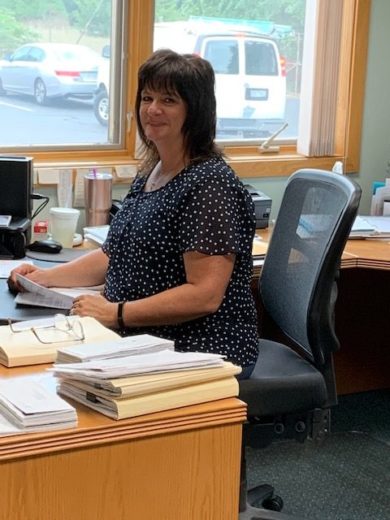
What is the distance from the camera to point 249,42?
3672 millimetres

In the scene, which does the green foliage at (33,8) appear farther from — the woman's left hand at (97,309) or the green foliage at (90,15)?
the woman's left hand at (97,309)

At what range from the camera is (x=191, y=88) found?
224 centimetres

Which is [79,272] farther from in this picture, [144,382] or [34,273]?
[144,382]

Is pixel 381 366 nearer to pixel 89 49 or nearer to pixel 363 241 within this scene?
pixel 363 241

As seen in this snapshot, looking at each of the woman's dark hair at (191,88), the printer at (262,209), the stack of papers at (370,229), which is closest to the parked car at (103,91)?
the printer at (262,209)

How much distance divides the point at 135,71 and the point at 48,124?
1.22ft

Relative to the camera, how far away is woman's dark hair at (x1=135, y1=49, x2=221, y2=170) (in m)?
A: 2.24

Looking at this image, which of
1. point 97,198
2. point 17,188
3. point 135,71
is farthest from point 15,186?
point 135,71

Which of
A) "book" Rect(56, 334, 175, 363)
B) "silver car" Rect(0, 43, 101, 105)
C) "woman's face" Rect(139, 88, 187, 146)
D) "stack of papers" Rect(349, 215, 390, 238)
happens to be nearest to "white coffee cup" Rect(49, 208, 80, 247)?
"silver car" Rect(0, 43, 101, 105)

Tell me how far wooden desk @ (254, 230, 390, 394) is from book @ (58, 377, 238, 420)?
199 centimetres

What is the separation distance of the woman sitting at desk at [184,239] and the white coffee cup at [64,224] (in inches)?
28.7

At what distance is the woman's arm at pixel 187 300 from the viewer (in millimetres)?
2141

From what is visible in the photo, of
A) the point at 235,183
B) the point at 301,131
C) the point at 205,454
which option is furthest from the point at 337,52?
the point at 205,454

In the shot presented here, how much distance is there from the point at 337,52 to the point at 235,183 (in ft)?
5.63
